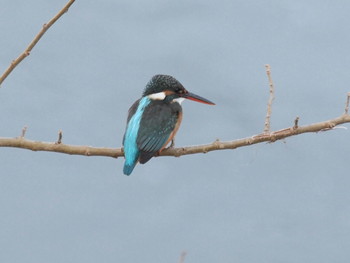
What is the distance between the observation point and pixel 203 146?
3.33 metres

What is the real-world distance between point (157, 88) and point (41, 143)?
930 mm

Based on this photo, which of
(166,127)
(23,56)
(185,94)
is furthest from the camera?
(185,94)

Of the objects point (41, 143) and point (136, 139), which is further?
point (136, 139)

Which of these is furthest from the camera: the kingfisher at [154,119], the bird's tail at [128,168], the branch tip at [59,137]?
the kingfisher at [154,119]

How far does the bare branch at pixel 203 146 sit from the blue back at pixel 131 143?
0.21 feet

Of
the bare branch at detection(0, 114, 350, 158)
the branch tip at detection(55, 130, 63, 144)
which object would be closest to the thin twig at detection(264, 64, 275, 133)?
the bare branch at detection(0, 114, 350, 158)

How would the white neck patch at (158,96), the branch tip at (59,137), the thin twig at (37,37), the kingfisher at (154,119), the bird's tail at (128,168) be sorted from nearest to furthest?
the thin twig at (37,37)
the branch tip at (59,137)
the bird's tail at (128,168)
the kingfisher at (154,119)
the white neck patch at (158,96)

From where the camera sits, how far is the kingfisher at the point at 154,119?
11.9ft

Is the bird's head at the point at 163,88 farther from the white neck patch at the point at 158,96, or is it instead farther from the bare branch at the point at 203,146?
the bare branch at the point at 203,146

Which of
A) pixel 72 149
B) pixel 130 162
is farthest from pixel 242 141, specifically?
pixel 72 149

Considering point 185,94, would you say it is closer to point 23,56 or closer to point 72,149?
point 72,149

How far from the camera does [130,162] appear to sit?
3.54m

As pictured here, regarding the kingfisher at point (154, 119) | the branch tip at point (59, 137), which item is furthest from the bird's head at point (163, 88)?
the branch tip at point (59, 137)

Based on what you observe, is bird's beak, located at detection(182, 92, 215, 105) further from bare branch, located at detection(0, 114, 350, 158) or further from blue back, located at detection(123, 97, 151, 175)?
bare branch, located at detection(0, 114, 350, 158)
